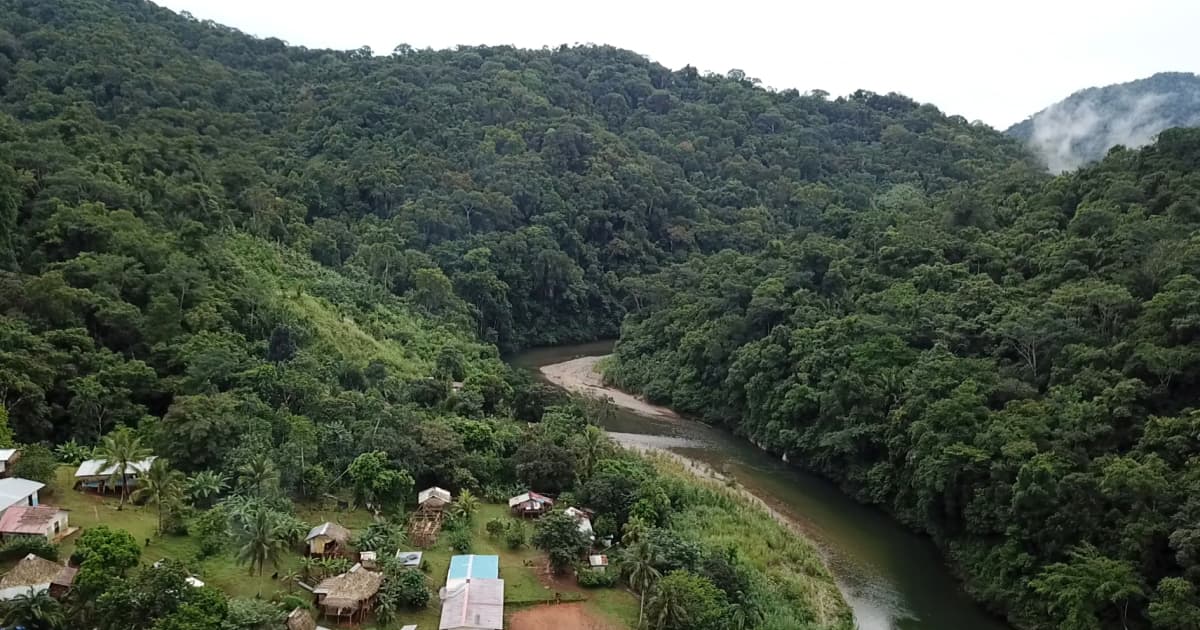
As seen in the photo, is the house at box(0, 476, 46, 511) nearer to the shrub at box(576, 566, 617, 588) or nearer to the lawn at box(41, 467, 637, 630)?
the lawn at box(41, 467, 637, 630)

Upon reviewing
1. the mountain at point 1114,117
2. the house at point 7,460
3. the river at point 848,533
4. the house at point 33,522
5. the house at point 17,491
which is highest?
the mountain at point 1114,117

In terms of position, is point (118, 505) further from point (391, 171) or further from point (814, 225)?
point (814, 225)

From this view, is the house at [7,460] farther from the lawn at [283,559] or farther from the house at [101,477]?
the house at [101,477]

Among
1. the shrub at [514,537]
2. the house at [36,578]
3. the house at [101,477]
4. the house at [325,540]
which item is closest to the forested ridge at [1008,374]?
the shrub at [514,537]

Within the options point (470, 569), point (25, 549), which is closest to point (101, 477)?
point (25, 549)

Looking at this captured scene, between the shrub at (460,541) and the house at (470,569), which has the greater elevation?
the house at (470,569)

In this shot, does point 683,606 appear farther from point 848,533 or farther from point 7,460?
A: point 7,460
